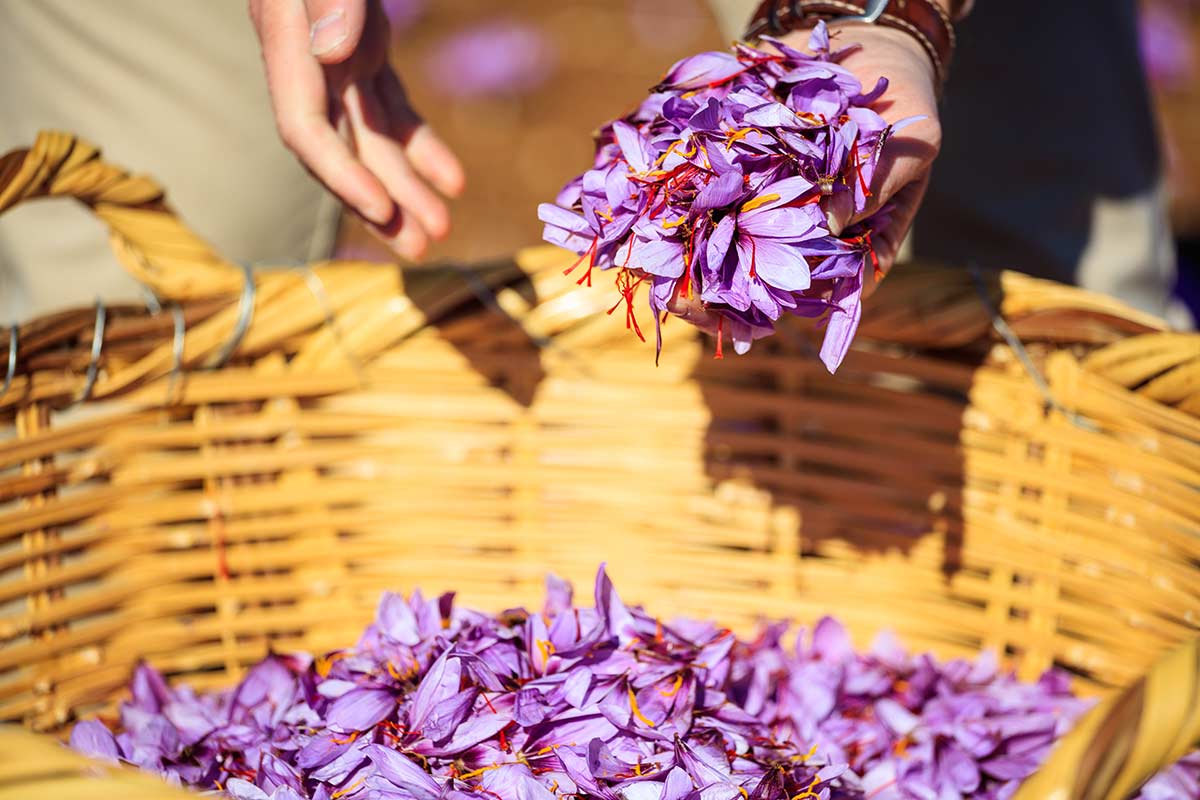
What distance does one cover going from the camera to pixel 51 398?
76 cm

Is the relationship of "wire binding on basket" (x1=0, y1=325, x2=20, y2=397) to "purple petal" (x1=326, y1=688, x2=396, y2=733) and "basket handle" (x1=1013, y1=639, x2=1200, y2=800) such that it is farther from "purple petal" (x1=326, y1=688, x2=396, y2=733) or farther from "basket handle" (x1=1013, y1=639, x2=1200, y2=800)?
"basket handle" (x1=1013, y1=639, x2=1200, y2=800)

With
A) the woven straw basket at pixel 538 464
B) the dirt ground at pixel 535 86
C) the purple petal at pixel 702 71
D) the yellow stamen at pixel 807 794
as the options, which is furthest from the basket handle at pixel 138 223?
the dirt ground at pixel 535 86

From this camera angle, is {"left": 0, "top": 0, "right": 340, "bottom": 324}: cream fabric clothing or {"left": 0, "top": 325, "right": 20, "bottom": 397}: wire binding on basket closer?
{"left": 0, "top": 325, "right": 20, "bottom": 397}: wire binding on basket

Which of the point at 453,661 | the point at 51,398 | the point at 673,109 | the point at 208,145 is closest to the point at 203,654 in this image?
the point at 51,398

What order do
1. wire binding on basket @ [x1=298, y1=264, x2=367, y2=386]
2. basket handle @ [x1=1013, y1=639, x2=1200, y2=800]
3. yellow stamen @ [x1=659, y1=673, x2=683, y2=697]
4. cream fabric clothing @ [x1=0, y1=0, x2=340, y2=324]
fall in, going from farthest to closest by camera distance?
cream fabric clothing @ [x1=0, y1=0, x2=340, y2=324] → wire binding on basket @ [x1=298, y1=264, x2=367, y2=386] → yellow stamen @ [x1=659, y1=673, x2=683, y2=697] → basket handle @ [x1=1013, y1=639, x2=1200, y2=800]

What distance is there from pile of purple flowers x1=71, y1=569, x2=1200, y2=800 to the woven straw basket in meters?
0.07

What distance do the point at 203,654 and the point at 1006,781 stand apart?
2.06ft

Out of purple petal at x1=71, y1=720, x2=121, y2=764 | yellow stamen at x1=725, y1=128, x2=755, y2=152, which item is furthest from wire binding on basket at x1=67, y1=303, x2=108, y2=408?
yellow stamen at x1=725, y1=128, x2=755, y2=152

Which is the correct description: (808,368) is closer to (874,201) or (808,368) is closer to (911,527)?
(911,527)

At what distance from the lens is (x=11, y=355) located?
28.0 inches

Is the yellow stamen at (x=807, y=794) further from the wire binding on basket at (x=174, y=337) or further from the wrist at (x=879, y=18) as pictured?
the wire binding on basket at (x=174, y=337)

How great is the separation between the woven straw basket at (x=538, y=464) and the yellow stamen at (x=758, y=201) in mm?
317

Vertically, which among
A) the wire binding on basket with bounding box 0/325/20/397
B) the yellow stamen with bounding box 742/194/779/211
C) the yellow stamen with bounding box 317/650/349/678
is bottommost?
the yellow stamen with bounding box 317/650/349/678

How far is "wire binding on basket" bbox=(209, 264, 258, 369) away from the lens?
805 mm
